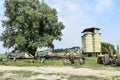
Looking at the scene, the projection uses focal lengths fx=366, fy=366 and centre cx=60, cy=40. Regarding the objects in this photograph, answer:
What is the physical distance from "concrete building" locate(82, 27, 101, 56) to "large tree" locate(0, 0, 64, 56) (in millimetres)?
22053

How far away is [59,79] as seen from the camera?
22297 mm

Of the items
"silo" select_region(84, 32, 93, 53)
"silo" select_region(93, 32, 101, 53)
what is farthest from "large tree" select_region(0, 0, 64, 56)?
"silo" select_region(93, 32, 101, 53)

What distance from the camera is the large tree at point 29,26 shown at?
2844 inches

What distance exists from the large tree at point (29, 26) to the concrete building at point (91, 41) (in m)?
22.1

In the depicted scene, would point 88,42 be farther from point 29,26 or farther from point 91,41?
point 29,26

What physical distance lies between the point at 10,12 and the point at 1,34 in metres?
5.00

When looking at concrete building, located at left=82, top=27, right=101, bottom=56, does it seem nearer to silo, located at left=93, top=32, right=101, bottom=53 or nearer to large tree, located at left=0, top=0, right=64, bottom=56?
silo, located at left=93, top=32, right=101, bottom=53

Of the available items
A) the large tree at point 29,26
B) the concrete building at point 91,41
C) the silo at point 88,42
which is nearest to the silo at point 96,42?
the concrete building at point 91,41

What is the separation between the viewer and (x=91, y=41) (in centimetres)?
9762

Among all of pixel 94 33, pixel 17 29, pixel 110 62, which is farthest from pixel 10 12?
pixel 110 62

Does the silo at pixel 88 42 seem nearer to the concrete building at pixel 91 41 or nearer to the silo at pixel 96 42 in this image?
the concrete building at pixel 91 41

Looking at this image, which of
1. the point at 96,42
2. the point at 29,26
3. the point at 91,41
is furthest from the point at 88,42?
the point at 29,26

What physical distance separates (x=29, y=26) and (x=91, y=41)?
93.6ft

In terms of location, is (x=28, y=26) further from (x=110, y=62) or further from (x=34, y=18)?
(x=110, y=62)
